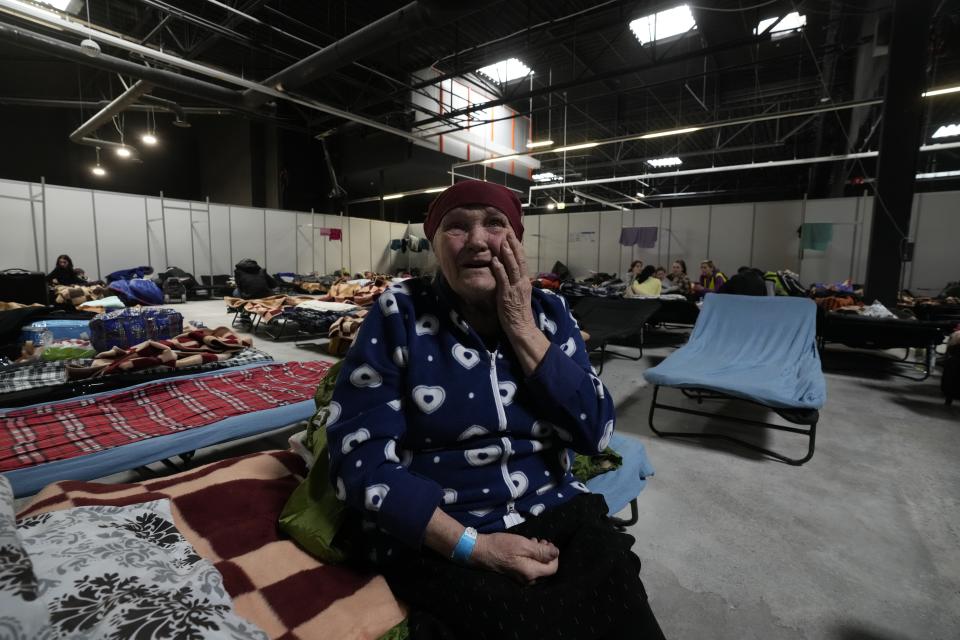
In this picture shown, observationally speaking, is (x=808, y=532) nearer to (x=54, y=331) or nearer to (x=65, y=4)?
(x=54, y=331)

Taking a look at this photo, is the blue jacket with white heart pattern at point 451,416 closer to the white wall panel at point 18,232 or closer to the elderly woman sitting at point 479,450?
the elderly woman sitting at point 479,450

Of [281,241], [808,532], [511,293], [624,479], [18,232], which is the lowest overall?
[808,532]

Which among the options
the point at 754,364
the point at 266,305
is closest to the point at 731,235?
the point at 754,364

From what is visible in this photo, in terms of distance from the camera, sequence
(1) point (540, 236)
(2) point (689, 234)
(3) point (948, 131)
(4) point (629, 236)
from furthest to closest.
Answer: (1) point (540, 236), (4) point (629, 236), (2) point (689, 234), (3) point (948, 131)

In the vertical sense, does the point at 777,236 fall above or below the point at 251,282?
above

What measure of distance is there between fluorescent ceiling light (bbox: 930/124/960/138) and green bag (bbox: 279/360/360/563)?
13673 mm

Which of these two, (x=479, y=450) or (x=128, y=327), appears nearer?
(x=479, y=450)

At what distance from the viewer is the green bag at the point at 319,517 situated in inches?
41.1

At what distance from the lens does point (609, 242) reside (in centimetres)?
1187

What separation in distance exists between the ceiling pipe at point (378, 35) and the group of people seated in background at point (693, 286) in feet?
13.1

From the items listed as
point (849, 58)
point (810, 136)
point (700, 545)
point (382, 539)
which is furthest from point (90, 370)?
point (810, 136)

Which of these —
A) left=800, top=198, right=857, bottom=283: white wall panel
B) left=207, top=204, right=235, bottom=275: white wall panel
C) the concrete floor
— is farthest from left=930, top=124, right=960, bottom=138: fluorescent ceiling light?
left=207, top=204, right=235, bottom=275: white wall panel

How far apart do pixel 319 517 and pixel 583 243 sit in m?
12.1

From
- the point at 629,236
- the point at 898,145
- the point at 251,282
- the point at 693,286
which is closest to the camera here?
the point at 898,145
